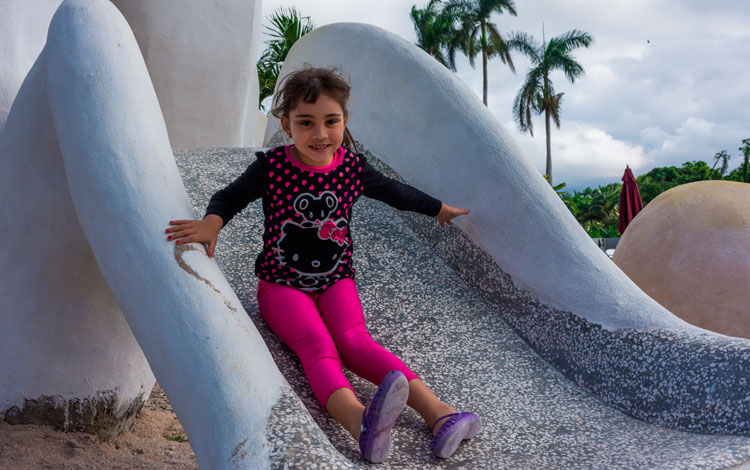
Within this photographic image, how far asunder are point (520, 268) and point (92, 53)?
210cm

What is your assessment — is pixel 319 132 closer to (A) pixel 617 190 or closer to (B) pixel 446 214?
(B) pixel 446 214

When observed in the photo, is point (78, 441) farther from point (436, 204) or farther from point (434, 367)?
point (436, 204)

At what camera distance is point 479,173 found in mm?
3281

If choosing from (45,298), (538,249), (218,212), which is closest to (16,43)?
(45,298)

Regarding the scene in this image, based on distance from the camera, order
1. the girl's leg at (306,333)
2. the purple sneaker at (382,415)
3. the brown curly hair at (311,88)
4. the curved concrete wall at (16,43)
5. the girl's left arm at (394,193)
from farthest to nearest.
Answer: the curved concrete wall at (16,43)
the girl's left arm at (394,193)
the brown curly hair at (311,88)
the girl's leg at (306,333)
the purple sneaker at (382,415)

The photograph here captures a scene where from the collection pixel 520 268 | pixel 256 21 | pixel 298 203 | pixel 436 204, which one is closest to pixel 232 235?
pixel 298 203

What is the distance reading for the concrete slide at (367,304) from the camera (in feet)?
6.38

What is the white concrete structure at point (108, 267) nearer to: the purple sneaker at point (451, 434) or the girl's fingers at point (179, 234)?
the girl's fingers at point (179, 234)

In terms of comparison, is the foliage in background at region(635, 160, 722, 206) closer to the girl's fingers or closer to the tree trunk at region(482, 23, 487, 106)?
the tree trunk at region(482, 23, 487, 106)

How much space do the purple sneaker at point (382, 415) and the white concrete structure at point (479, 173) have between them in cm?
127

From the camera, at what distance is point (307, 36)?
473 cm

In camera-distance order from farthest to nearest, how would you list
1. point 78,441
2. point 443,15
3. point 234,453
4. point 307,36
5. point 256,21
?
point 443,15
point 256,21
point 307,36
point 78,441
point 234,453

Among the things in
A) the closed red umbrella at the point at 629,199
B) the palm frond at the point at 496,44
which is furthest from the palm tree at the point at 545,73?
the closed red umbrella at the point at 629,199

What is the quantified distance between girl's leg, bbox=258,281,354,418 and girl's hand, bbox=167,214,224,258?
0.40 meters
